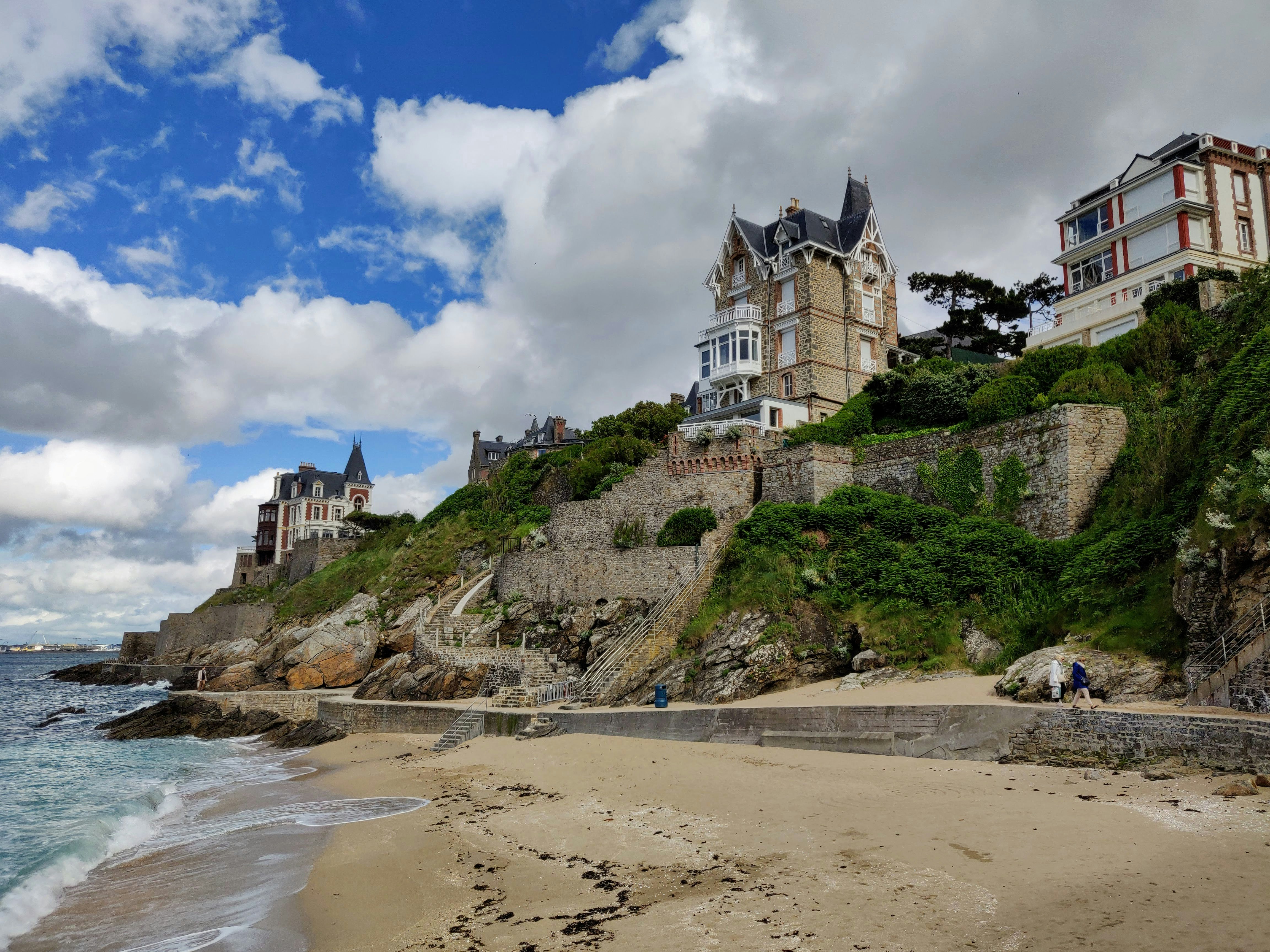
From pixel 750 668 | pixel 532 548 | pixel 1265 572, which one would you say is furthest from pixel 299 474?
pixel 1265 572

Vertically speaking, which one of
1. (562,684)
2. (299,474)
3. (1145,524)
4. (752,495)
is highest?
(299,474)

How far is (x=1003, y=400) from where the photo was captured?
2312 cm

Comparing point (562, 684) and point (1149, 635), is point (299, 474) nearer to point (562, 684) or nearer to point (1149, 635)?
point (562, 684)

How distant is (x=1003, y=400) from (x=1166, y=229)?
1548 centimetres

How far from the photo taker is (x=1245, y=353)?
50.8 feet

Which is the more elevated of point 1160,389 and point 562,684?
point 1160,389

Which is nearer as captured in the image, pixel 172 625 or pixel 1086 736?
pixel 1086 736

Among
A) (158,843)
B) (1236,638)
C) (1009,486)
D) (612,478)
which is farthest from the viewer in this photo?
(612,478)

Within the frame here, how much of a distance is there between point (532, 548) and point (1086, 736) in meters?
23.9

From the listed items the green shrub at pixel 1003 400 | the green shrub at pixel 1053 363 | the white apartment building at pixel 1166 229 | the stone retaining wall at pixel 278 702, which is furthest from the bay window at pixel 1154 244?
the stone retaining wall at pixel 278 702

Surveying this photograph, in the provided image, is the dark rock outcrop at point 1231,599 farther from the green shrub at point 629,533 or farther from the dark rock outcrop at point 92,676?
the dark rock outcrop at point 92,676

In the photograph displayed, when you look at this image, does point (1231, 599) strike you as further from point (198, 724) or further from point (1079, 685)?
point (198, 724)

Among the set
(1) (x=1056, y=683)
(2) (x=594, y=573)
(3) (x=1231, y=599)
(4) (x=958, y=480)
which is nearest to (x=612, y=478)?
(2) (x=594, y=573)

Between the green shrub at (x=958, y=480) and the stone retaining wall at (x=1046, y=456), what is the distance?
0.17 m
